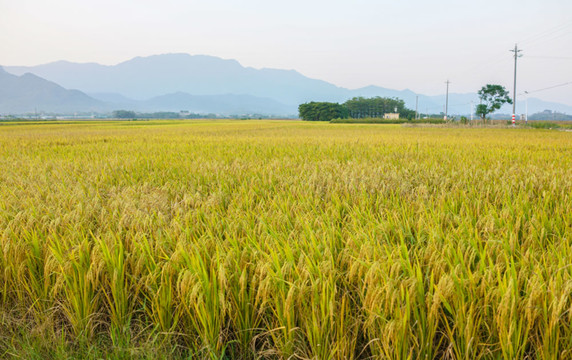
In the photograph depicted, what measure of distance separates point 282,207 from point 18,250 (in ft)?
4.58

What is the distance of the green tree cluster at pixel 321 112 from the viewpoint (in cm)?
10025

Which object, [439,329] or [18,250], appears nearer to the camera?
[439,329]

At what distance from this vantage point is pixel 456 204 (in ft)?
7.75

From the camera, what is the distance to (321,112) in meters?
101

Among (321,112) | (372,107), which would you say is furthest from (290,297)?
(372,107)

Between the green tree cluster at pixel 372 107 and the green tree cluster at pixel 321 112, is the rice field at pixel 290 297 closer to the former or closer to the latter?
the green tree cluster at pixel 321 112

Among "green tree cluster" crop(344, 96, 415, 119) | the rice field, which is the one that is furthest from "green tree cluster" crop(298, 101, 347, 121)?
the rice field

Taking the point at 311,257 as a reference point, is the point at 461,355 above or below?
below

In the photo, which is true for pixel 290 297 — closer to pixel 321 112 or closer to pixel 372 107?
pixel 321 112

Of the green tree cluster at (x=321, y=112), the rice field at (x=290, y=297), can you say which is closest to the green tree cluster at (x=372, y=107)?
the green tree cluster at (x=321, y=112)

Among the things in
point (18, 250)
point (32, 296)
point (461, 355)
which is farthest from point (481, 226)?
point (18, 250)

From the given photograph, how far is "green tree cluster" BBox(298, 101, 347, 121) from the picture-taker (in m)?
100

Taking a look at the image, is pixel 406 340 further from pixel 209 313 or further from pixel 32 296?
pixel 32 296

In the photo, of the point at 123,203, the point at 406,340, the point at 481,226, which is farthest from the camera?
the point at 123,203
